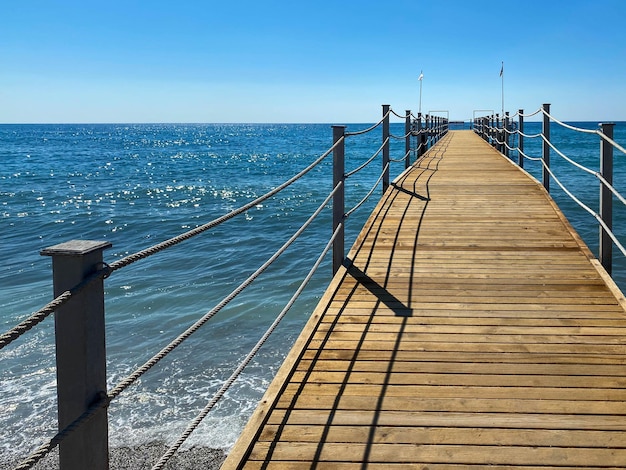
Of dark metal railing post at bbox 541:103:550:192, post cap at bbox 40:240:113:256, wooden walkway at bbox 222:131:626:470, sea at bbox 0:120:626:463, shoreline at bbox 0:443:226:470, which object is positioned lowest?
shoreline at bbox 0:443:226:470

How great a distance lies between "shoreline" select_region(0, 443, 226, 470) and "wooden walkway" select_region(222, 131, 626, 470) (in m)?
1.75

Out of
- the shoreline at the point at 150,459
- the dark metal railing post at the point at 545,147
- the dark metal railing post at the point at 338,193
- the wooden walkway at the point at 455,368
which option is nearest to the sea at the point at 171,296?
the shoreline at the point at 150,459

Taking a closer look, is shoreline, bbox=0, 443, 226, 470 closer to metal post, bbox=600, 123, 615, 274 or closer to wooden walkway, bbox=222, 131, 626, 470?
wooden walkway, bbox=222, 131, 626, 470

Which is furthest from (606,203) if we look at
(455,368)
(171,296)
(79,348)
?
(171,296)

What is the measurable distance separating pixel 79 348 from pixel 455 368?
77.5 inches

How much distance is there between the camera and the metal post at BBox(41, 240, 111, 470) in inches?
57.1

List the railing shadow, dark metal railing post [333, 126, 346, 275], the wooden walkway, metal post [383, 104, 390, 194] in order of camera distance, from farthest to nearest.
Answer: metal post [383, 104, 390, 194] → dark metal railing post [333, 126, 346, 275] → the railing shadow → the wooden walkway

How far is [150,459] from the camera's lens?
4.65 m

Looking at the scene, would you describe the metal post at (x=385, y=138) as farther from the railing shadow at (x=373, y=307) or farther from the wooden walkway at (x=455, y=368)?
the wooden walkway at (x=455, y=368)

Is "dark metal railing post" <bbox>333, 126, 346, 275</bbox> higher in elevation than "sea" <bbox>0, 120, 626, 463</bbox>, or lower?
higher

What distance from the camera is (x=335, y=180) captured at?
4.95m

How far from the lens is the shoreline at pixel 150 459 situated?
452 cm

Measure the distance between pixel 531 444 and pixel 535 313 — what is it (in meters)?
1.55

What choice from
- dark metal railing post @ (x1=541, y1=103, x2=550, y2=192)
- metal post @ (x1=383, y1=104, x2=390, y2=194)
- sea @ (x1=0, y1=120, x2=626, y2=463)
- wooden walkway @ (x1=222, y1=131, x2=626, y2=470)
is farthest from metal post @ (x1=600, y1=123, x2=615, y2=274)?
metal post @ (x1=383, y1=104, x2=390, y2=194)
